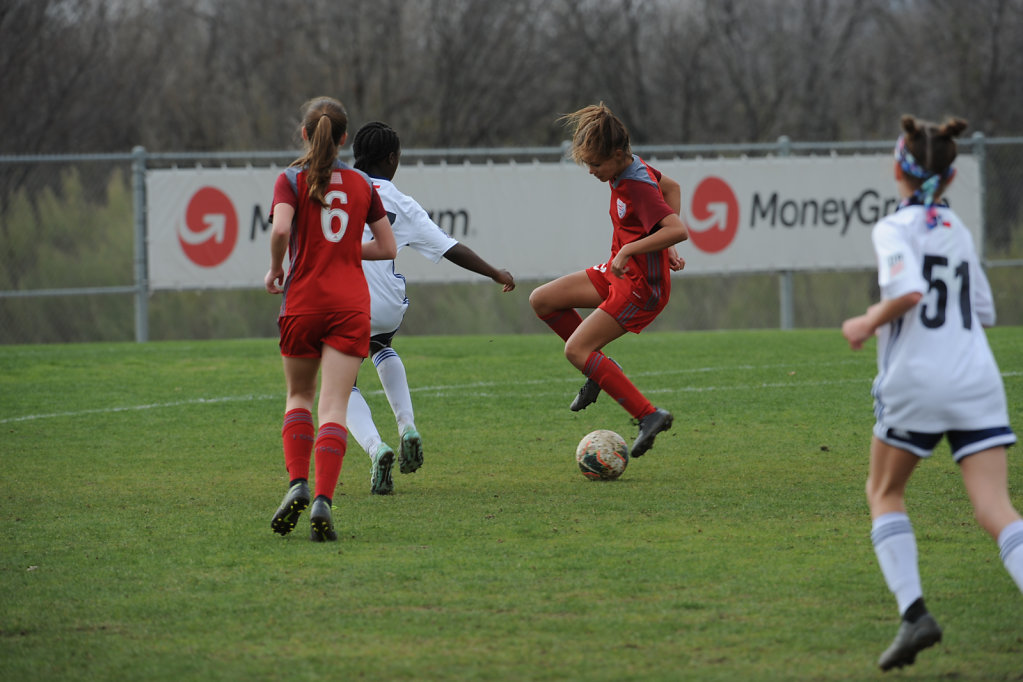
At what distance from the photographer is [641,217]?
677cm

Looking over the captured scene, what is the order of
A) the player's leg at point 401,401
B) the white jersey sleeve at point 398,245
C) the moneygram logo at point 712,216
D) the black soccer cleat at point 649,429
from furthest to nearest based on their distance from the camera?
the moneygram logo at point 712,216 → the black soccer cleat at point 649,429 → the player's leg at point 401,401 → the white jersey sleeve at point 398,245

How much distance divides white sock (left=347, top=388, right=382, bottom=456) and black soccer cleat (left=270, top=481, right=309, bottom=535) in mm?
1192

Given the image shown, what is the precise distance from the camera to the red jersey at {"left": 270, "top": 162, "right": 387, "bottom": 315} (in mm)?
5336

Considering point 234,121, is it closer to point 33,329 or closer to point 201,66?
point 201,66

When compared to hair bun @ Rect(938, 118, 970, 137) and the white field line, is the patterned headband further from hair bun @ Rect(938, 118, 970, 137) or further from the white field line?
the white field line

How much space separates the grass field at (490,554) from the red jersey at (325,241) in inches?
41.4

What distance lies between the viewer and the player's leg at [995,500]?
363 cm

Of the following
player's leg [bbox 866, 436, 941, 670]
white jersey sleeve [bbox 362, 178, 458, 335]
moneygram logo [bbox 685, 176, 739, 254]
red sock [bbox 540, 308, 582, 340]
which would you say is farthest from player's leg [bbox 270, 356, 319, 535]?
moneygram logo [bbox 685, 176, 739, 254]

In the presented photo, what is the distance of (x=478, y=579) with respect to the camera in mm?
4691

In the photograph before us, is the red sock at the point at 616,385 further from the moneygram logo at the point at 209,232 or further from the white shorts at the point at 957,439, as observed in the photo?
the moneygram logo at the point at 209,232

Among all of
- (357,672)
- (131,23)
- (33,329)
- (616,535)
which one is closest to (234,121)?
(131,23)

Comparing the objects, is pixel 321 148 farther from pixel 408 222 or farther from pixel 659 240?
pixel 659 240

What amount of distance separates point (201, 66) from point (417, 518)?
22183mm

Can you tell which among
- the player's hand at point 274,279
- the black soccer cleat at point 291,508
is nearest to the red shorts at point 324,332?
the player's hand at point 274,279
